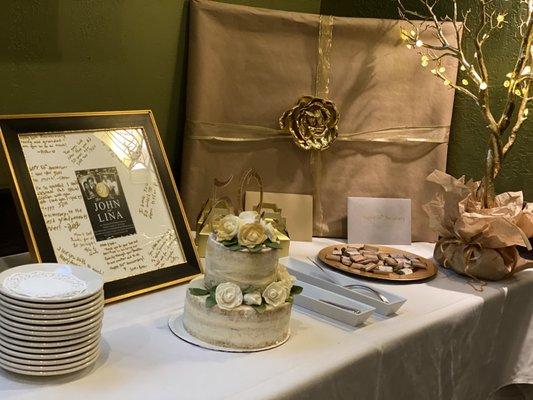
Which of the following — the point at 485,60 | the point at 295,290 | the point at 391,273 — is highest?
the point at 485,60

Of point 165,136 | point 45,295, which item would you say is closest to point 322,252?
point 165,136

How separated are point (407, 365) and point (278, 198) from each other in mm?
531

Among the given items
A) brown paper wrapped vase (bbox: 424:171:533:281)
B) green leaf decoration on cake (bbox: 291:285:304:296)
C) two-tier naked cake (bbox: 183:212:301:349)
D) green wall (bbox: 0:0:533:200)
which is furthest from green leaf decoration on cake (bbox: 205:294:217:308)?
brown paper wrapped vase (bbox: 424:171:533:281)

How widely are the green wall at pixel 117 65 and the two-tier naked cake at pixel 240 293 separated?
1.58ft

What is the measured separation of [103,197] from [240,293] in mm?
321

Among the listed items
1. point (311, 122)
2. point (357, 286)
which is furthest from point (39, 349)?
point (311, 122)

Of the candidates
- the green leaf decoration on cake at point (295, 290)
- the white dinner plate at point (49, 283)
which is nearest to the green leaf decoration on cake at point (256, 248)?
the green leaf decoration on cake at point (295, 290)

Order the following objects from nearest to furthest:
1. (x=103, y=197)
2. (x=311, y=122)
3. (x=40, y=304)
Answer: (x=40, y=304) → (x=103, y=197) → (x=311, y=122)

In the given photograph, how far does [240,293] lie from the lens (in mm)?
964

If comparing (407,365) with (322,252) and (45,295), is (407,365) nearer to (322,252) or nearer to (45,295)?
(322,252)

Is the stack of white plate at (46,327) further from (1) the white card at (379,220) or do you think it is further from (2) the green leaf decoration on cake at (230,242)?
(1) the white card at (379,220)

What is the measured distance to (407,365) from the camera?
111 centimetres

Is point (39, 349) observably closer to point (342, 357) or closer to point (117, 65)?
point (342, 357)

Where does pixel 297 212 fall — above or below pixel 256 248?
Answer: below
